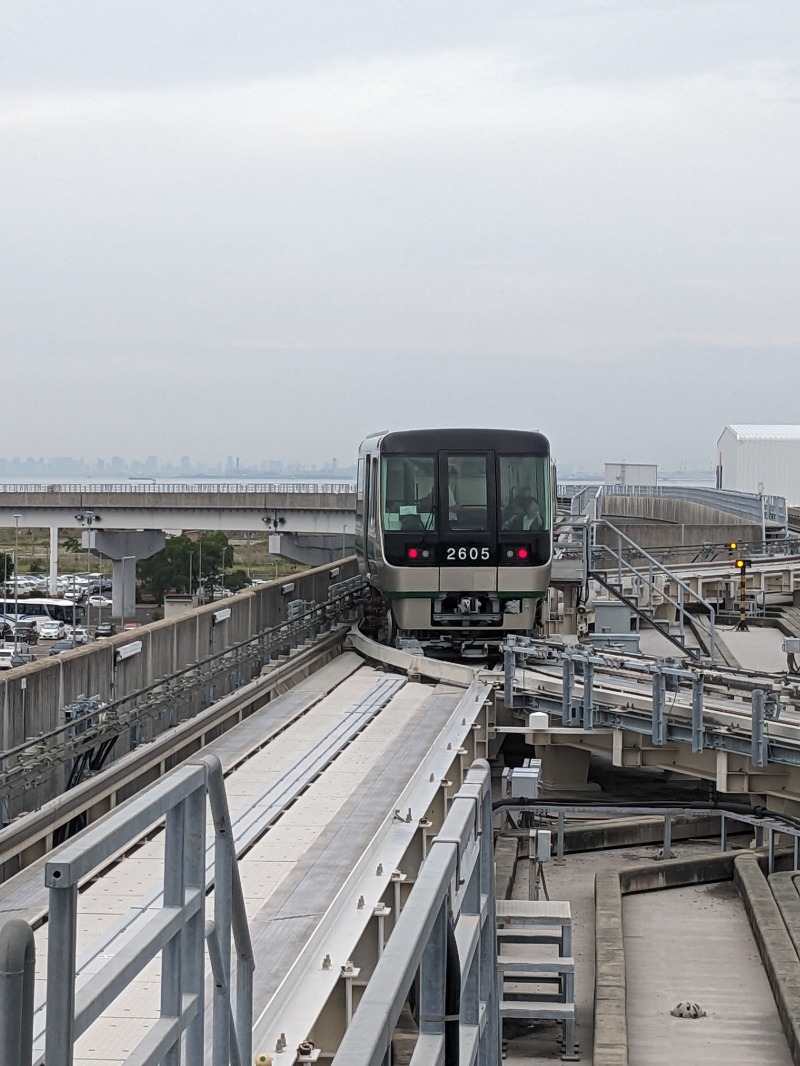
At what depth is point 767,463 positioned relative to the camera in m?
68.5

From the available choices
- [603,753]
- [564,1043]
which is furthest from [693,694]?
[564,1043]

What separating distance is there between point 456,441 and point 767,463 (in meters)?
50.4

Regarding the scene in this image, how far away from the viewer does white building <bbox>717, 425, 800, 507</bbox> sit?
68.2 meters

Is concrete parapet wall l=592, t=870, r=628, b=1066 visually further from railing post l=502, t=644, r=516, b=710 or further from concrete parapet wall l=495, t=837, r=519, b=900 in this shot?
railing post l=502, t=644, r=516, b=710

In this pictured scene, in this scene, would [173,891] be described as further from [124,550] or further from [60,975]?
[124,550]

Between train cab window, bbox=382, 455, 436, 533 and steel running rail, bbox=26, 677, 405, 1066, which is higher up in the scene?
train cab window, bbox=382, 455, 436, 533

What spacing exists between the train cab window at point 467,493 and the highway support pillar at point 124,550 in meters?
50.6

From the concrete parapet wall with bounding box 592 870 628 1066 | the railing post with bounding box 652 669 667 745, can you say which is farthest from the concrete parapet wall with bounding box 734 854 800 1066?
the railing post with bounding box 652 669 667 745

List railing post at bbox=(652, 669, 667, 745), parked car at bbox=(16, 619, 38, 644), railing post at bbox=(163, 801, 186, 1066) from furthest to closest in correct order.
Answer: parked car at bbox=(16, 619, 38, 644)
railing post at bbox=(652, 669, 667, 745)
railing post at bbox=(163, 801, 186, 1066)

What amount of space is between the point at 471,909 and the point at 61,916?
2.28m

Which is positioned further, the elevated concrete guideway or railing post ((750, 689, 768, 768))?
the elevated concrete guideway

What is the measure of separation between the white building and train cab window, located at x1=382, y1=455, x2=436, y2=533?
1934 inches

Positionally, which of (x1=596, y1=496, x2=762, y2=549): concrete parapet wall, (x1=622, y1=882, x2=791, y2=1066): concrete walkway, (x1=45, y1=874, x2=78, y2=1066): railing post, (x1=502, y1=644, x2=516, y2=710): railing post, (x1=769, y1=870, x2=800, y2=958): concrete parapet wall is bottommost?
(x1=622, y1=882, x2=791, y2=1066): concrete walkway

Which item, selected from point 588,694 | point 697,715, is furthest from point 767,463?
point 697,715
